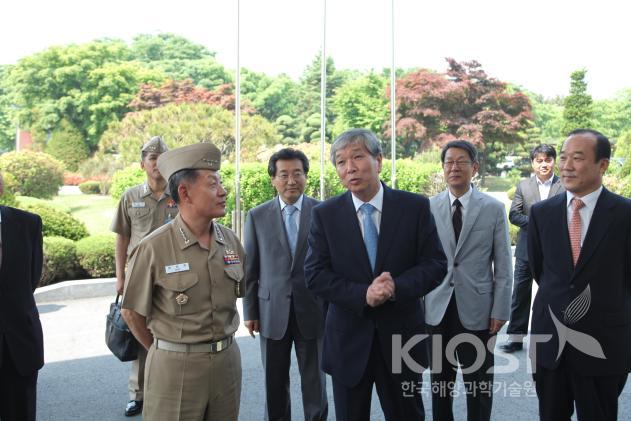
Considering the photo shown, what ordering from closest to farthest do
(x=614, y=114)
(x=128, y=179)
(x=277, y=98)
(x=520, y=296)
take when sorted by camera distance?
(x=520, y=296)
(x=128, y=179)
(x=277, y=98)
(x=614, y=114)

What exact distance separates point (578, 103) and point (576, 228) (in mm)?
31196

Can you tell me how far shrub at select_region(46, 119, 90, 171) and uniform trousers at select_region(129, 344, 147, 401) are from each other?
107ft

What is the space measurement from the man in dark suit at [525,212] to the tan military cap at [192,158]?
12.8ft

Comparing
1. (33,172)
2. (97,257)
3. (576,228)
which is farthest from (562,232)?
(33,172)

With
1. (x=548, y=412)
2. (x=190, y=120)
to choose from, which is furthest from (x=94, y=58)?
(x=548, y=412)

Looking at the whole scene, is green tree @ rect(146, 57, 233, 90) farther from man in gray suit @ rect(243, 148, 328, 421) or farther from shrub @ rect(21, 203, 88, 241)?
man in gray suit @ rect(243, 148, 328, 421)

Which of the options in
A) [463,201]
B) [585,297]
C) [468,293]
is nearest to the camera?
[585,297]

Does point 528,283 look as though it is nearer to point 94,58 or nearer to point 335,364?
point 335,364

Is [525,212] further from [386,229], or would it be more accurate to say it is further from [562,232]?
[386,229]

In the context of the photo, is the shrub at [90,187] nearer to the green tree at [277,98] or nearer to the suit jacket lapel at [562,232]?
the green tree at [277,98]

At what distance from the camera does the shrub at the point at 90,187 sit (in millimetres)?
27156

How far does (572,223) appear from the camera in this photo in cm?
326

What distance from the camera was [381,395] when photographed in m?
3.05

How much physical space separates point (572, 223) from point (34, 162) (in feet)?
63.6
